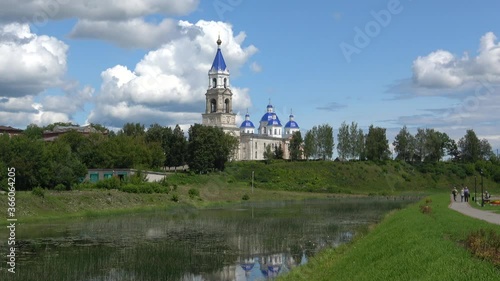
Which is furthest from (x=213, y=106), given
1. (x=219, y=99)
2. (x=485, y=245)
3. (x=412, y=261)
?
(x=412, y=261)

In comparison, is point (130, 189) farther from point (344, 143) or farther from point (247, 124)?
point (247, 124)

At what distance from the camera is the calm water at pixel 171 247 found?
23.3m

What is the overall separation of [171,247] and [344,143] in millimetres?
106438

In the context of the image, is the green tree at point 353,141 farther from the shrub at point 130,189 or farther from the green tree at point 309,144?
the shrub at point 130,189

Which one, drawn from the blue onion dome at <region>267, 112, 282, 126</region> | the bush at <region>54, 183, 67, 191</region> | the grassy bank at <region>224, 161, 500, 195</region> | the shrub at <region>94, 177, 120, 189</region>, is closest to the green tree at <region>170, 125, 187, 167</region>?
the grassy bank at <region>224, 161, 500, 195</region>

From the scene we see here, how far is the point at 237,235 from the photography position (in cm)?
3675

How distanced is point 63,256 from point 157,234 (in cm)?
1011

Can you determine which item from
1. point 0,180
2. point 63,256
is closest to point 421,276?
point 63,256

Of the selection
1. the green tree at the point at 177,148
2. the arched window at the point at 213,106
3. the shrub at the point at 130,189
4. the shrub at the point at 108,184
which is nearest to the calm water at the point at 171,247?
the shrub at the point at 130,189

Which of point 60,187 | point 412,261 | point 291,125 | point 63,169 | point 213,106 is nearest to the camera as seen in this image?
point 412,261

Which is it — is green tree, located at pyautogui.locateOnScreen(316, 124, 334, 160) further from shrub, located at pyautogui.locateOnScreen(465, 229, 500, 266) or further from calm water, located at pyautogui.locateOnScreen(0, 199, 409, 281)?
shrub, located at pyautogui.locateOnScreen(465, 229, 500, 266)

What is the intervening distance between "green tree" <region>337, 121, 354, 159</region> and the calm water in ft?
279

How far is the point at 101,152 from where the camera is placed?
82.6 m

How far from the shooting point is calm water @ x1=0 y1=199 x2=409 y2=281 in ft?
76.4
